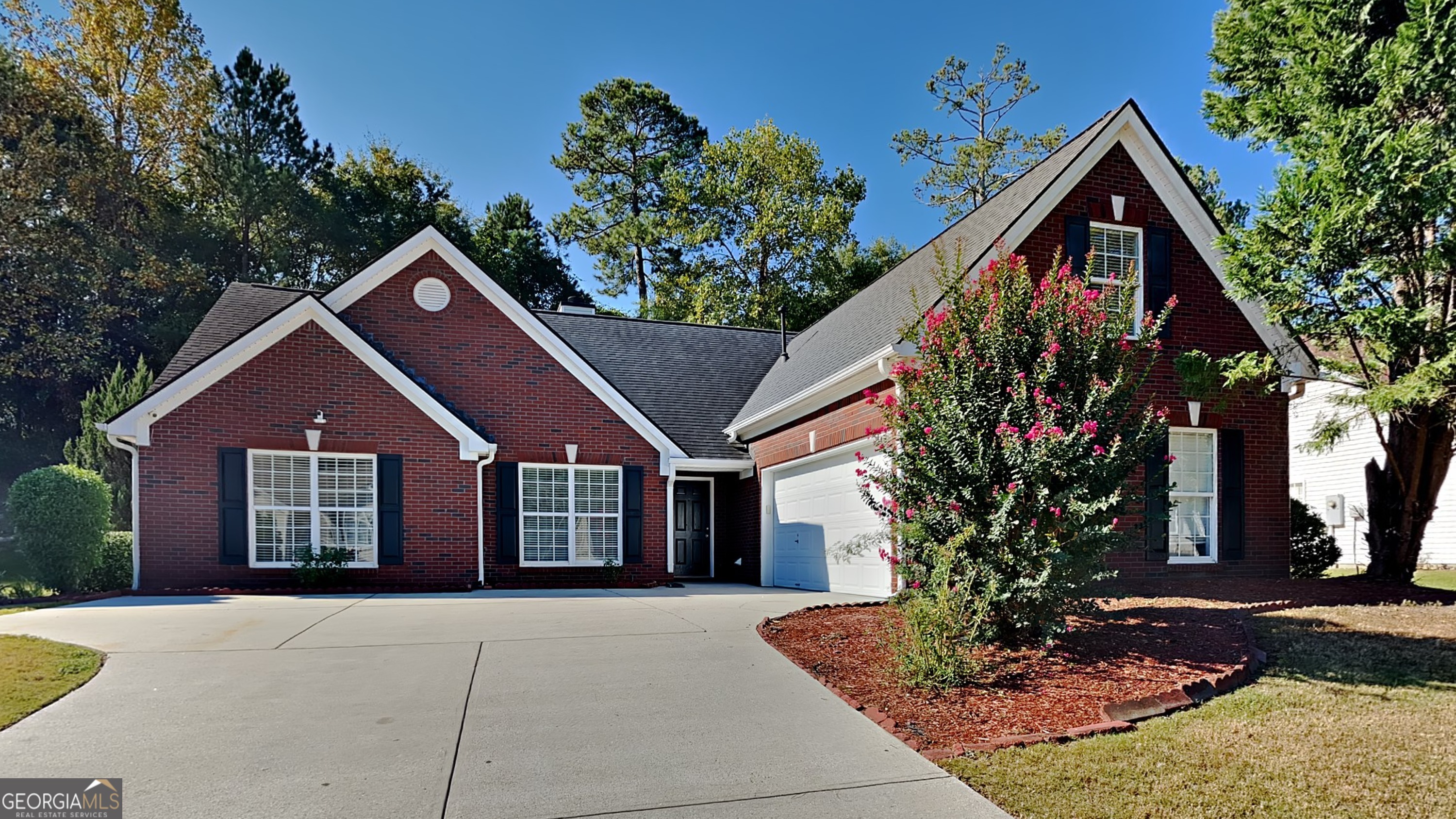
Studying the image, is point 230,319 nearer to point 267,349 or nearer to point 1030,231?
point 267,349

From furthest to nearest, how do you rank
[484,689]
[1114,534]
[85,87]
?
[85,87] < [1114,534] < [484,689]

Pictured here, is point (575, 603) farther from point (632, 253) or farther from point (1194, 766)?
point (632, 253)

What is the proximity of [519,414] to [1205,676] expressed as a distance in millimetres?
11029

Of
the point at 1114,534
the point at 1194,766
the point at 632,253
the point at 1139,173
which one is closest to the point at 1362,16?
the point at 1139,173

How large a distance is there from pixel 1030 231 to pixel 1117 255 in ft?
5.45

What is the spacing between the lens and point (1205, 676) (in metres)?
5.89

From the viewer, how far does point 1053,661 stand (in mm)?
6430

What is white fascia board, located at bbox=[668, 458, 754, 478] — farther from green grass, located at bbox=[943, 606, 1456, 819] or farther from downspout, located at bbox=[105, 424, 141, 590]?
green grass, located at bbox=[943, 606, 1456, 819]

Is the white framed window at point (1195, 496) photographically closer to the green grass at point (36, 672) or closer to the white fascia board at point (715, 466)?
the white fascia board at point (715, 466)

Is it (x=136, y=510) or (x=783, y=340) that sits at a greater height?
(x=783, y=340)

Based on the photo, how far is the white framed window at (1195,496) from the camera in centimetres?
1181

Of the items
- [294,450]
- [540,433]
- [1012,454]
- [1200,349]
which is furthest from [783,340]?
[1012,454]

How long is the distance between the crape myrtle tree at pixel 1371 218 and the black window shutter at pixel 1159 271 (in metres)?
1.04

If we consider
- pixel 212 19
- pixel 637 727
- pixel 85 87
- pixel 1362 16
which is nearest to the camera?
pixel 637 727
